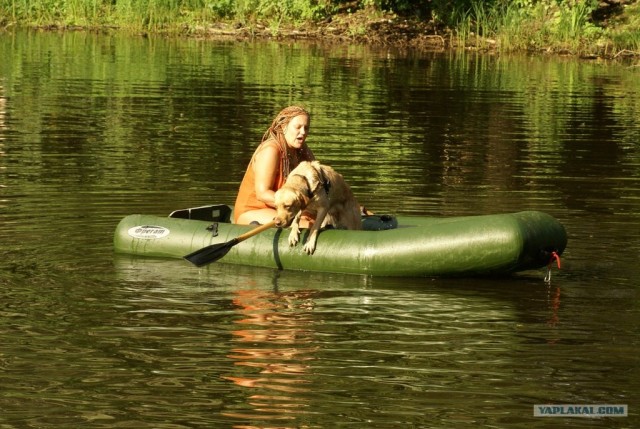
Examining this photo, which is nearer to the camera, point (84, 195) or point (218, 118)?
point (84, 195)

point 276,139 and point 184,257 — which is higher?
point 276,139

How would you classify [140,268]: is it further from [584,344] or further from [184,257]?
[584,344]

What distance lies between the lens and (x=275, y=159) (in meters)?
10.2

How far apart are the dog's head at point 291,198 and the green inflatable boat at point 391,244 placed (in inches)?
12.9

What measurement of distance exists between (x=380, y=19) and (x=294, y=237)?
26362 mm

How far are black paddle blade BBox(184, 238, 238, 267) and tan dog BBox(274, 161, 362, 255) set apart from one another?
44 centimetres

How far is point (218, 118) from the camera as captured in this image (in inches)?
781

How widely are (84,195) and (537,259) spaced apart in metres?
5.15

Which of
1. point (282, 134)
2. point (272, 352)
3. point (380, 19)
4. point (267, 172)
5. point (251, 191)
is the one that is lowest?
point (272, 352)

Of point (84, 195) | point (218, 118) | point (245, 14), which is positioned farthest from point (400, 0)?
point (84, 195)

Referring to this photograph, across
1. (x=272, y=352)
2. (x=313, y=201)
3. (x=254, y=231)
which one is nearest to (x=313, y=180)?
(x=313, y=201)

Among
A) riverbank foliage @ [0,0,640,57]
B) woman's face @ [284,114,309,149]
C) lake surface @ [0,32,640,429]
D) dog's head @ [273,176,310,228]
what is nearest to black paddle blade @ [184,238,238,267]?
lake surface @ [0,32,640,429]

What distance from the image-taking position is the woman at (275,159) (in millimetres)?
10109

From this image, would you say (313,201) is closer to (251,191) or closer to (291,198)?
(291,198)
